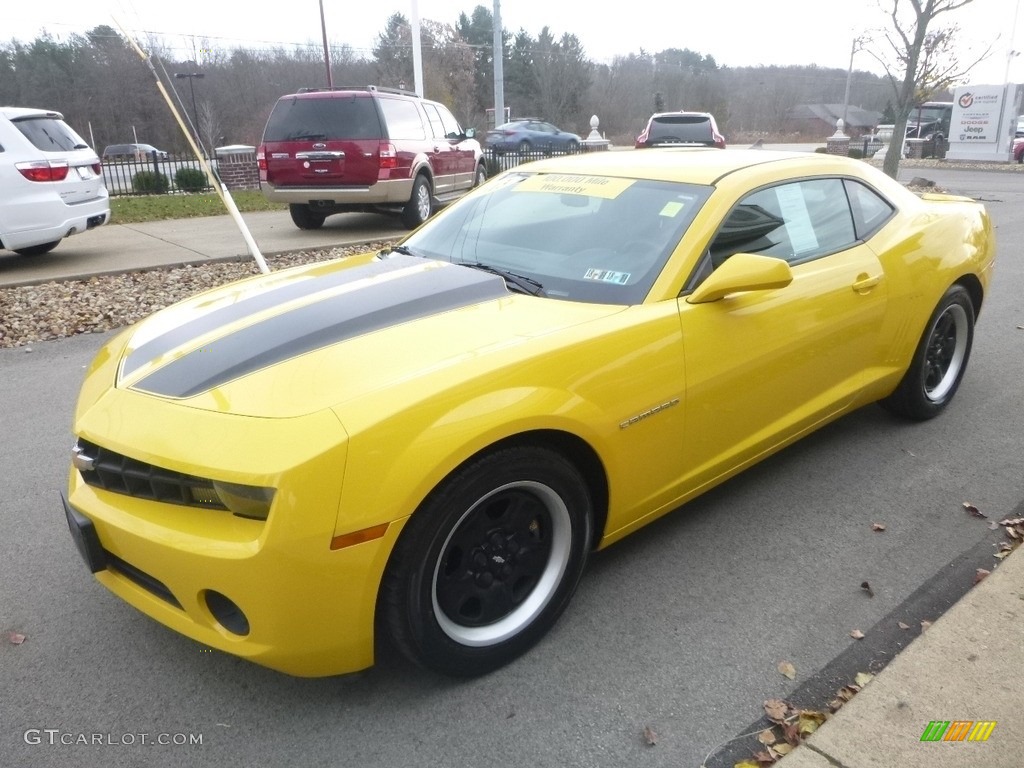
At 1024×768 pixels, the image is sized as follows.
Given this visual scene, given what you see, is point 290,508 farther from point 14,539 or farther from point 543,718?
point 14,539

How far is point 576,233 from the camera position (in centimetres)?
327

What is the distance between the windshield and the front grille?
4.59ft

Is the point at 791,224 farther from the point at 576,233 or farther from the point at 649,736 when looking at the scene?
the point at 649,736

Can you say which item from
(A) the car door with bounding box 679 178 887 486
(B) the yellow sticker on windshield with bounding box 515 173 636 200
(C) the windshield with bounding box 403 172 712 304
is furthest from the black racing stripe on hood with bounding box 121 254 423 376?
(A) the car door with bounding box 679 178 887 486

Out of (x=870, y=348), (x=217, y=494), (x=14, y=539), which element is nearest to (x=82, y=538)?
(x=217, y=494)

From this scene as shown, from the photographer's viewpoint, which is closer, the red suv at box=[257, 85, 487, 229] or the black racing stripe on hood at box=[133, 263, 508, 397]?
the black racing stripe on hood at box=[133, 263, 508, 397]

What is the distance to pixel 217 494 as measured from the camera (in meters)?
2.12

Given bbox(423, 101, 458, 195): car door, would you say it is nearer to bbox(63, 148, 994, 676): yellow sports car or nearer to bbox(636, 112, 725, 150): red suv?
bbox(636, 112, 725, 150): red suv

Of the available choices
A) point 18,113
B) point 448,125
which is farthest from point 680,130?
point 18,113

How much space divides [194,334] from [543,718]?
1727mm

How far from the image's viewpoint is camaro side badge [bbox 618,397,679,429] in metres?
2.68

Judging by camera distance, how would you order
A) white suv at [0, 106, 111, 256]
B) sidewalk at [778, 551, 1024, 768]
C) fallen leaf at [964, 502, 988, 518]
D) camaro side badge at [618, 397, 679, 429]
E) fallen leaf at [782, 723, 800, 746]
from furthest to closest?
1. white suv at [0, 106, 111, 256]
2. fallen leaf at [964, 502, 988, 518]
3. camaro side badge at [618, 397, 679, 429]
4. fallen leaf at [782, 723, 800, 746]
5. sidewalk at [778, 551, 1024, 768]

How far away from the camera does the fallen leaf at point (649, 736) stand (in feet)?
7.49

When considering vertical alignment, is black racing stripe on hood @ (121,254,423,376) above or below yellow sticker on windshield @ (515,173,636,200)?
below
